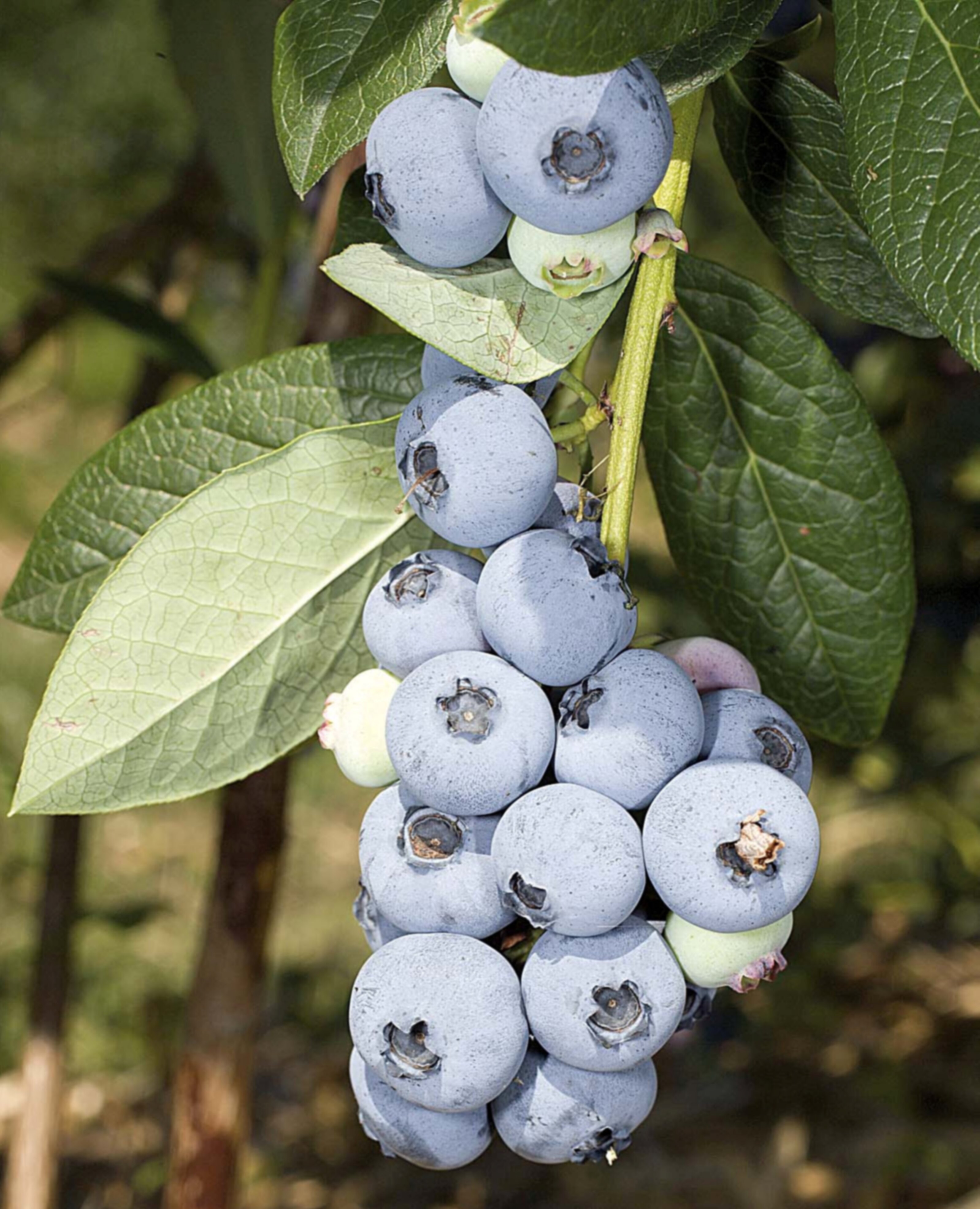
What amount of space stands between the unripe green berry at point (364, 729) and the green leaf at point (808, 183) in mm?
301

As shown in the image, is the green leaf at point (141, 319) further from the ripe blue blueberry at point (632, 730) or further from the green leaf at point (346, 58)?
the ripe blue blueberry at point (632, 730)

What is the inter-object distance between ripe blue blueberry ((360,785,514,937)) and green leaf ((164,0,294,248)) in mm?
695

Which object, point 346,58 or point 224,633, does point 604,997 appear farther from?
point 346,58

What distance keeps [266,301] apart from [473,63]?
59cm

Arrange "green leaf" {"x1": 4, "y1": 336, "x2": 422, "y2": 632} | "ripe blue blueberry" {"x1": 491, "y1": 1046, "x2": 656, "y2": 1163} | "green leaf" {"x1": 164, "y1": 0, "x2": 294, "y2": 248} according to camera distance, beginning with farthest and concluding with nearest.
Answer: "green leaf" {"x1": 164, "y1": 0, "x2": 294, "y2": 248} < "green leaf" {"x1": 4, "y1": 336, "x2": 422, "y2": 632} < "ripe blue blueberry" {"x1": 491, "y1": 1046, "x2": 656, "y2": 1163}

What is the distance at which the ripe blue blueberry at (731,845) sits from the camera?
15.1 inches

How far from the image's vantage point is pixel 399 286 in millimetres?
418

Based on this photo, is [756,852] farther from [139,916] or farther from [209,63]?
[139,916]

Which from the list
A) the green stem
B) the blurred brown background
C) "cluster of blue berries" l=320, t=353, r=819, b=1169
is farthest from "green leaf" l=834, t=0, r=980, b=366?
the blurred brown background

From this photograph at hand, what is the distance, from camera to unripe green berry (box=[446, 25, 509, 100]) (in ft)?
1.30

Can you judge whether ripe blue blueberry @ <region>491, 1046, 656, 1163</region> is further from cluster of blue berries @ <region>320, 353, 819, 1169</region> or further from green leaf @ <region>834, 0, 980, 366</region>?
green leaf @ <region>834, 0, 980, 366</region>

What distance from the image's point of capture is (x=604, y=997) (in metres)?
0.40

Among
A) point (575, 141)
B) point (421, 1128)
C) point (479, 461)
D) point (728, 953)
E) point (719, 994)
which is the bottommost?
point (719, 994)

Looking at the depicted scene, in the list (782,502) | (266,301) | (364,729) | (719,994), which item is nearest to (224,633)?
(364,729)
